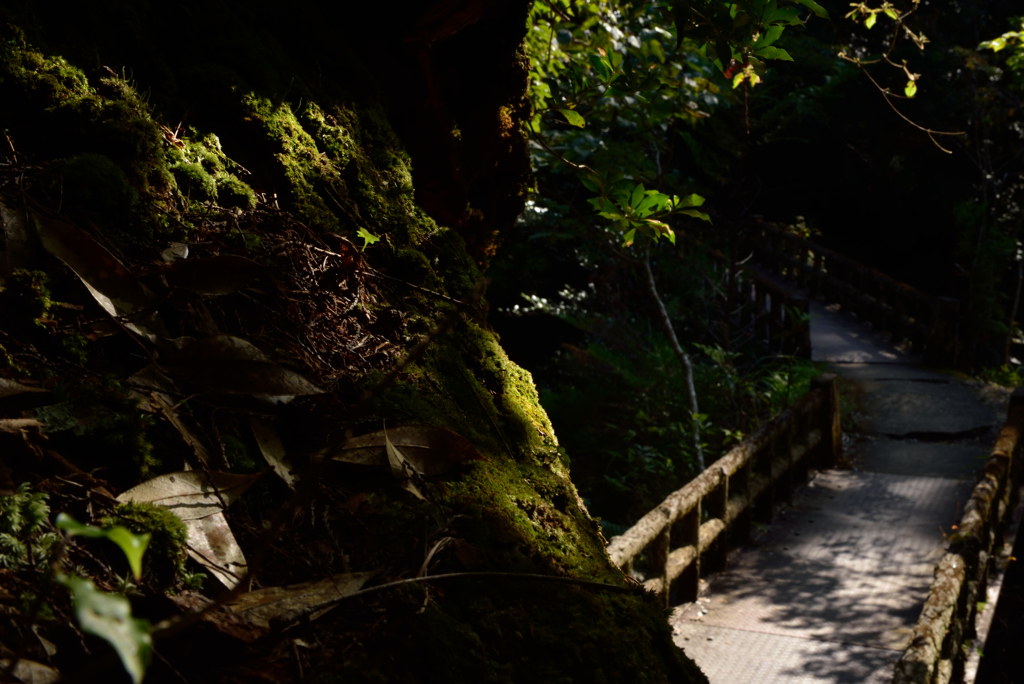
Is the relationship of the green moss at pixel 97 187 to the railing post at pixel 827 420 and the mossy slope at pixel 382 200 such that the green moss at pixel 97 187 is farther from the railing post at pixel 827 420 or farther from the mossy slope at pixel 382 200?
the railing post at pixel 827 420

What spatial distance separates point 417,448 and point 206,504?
0.38 metres

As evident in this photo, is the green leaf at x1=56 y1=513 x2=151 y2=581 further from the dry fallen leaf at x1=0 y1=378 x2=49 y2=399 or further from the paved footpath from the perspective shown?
the paved footpath

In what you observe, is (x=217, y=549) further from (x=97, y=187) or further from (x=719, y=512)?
(x=719, y=512)

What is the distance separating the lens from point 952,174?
15.2 m

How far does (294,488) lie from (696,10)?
1738mm

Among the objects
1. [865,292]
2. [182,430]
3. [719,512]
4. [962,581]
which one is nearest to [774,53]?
[182,430]

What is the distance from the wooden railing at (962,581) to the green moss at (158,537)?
9.55 feet

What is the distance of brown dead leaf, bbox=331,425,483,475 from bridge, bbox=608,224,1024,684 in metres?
2.49

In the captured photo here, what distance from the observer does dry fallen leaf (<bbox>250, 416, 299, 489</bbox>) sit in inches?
53.3

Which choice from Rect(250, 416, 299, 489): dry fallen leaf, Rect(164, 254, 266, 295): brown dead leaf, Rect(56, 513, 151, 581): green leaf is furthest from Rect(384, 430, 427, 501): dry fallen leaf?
Rect(56, 513, 151, 581): green leaf

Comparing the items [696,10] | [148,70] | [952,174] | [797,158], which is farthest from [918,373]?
[148,70]

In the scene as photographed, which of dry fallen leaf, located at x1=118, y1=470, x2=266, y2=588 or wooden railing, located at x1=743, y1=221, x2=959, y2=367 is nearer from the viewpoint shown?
dry fallen leaf, located at x1=118, y1=470, x2=266, y2=588

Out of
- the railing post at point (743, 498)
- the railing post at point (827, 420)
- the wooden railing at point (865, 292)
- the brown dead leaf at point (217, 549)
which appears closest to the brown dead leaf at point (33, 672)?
the brown dead leaf at point (217, 549)

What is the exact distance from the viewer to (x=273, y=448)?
55.2 inches
